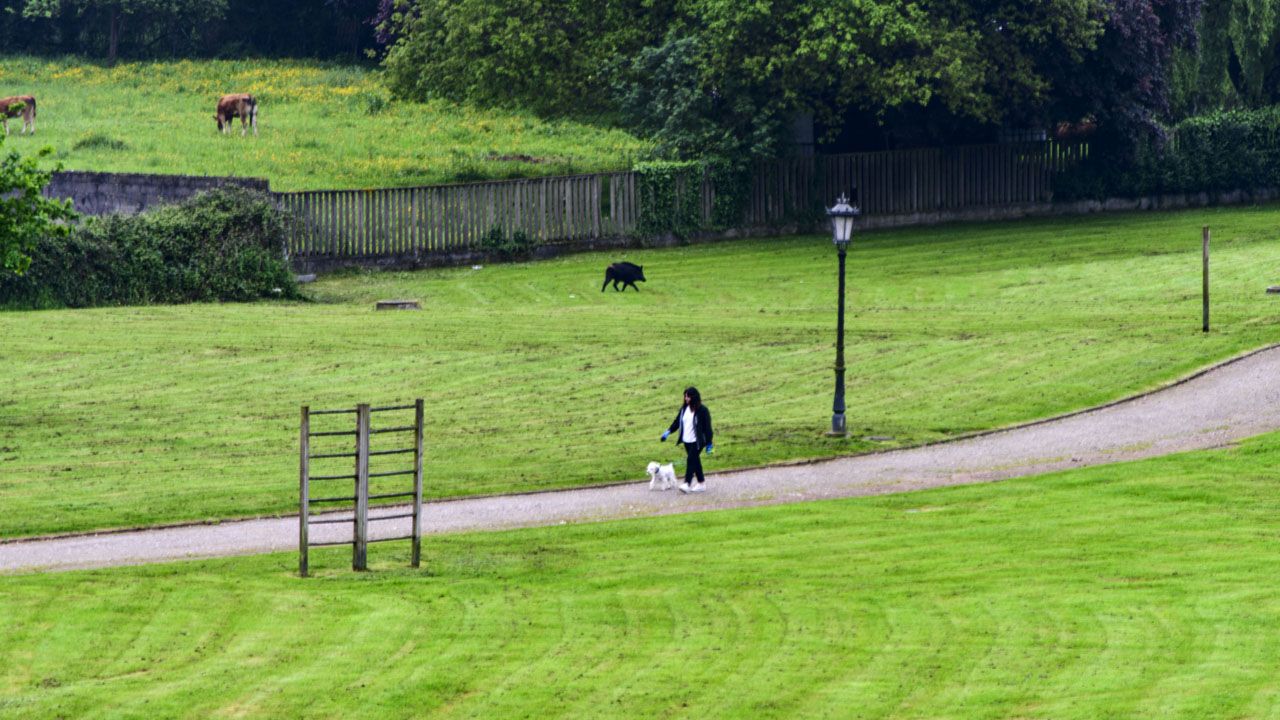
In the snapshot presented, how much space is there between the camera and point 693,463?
2684cm

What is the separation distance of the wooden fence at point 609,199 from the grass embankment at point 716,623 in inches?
1103

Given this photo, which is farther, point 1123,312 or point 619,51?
point 619,51

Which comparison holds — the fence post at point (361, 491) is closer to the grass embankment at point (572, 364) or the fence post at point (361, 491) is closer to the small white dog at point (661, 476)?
the grass embankment at point (572, 364)

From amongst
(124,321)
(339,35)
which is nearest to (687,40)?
(124,321)

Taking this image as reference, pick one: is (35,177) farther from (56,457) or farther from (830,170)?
(830,170)

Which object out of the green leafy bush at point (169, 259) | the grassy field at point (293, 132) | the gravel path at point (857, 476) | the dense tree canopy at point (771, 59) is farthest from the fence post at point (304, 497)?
the grassy field at point (293, 132)

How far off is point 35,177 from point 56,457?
15.2 feet

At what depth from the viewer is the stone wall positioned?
4834 cm

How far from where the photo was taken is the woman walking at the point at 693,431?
26.6 metres

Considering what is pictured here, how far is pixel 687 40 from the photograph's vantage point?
185ft

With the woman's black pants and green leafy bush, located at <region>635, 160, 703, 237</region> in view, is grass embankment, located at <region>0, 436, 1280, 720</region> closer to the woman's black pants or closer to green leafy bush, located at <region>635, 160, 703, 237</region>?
the woman's black pants

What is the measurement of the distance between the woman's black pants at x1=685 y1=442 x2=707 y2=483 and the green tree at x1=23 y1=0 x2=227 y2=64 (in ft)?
245

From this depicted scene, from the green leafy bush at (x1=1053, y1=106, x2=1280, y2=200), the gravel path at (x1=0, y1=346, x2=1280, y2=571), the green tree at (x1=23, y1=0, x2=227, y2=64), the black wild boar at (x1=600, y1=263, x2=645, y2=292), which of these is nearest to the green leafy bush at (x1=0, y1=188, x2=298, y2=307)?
the black wild boar at (x1=600, y1=263, x2=645, y2=292)

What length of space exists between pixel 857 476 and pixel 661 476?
126 inches
